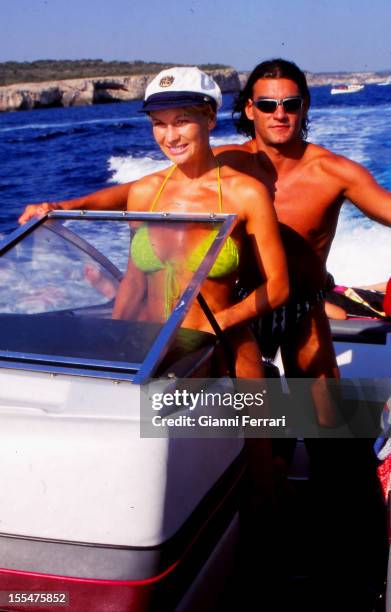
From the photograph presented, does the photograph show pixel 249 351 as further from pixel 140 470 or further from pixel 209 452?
pixel 140 470

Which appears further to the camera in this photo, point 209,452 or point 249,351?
point 249,351

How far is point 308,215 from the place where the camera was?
8.90 feet

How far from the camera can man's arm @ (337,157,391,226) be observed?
254 centimetres

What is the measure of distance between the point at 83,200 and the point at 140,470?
125 centimetres

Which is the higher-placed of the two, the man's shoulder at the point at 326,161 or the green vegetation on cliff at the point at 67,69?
the green vegetation on cliff at the point at 67,69

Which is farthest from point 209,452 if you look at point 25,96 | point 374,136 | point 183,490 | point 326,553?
point 25,96

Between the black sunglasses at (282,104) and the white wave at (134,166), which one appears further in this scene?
the white wave at (134,166)

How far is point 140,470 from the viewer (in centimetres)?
151

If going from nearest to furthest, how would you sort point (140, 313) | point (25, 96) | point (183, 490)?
point (183, 490), point (140, 313), point (25, 96)

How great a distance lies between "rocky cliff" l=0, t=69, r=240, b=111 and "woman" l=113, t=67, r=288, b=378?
68352mm

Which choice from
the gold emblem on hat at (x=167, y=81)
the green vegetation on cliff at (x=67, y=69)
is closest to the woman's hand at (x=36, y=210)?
the gold emblem on hat at (x=167, y=81)

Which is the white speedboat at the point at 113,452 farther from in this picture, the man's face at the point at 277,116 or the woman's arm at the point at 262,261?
the man's face at the point at 277,116

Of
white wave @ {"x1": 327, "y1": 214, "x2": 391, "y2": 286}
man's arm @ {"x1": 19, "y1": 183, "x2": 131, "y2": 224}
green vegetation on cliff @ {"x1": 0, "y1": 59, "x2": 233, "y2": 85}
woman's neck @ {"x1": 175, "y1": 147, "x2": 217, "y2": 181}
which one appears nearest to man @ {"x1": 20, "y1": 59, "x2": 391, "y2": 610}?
man's arm @ {"x1": 19, "y1": 183, "x2": 131, "y2": 224}

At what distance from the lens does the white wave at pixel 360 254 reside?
6.89 meters
